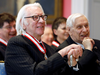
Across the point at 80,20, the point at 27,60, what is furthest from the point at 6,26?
the point at 27,60

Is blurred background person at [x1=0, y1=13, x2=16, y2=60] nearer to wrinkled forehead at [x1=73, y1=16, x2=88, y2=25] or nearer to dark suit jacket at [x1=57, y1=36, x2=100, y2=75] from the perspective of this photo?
wrinkled forehead at [x1=73, y1=16, x2=88, y2=25]

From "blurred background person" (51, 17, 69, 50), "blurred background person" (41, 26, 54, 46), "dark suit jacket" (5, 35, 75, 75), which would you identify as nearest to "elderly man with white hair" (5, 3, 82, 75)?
"dark suit jacket" (5, 35, 75, 75)

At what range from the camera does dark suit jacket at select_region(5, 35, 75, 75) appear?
182 cm

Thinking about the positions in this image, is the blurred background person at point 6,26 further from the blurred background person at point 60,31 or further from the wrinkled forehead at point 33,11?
the wrinkled forehead at point 33,11

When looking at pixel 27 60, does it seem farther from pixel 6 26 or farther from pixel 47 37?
pixel 47 37

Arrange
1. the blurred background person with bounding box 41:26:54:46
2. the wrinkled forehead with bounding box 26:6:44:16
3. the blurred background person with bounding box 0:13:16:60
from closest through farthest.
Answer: the wrinkled forehead with bounding box 26:6:44:16 < the blurred background person with bounding box 0:13:16:60 < the blurred background person with bounding box 41:26:54:46

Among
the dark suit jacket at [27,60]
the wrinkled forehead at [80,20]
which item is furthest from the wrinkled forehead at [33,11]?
the wrinkled forehead at [80,20]

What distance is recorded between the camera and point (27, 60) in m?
1.88

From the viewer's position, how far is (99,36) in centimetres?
510

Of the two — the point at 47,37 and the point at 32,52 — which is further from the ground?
the point at 32,52

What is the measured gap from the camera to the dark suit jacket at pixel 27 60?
1824 mm

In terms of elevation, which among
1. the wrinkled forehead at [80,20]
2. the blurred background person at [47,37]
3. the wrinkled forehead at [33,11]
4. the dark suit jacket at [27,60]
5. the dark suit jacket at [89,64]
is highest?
the wrinkled forehead at [33,11]

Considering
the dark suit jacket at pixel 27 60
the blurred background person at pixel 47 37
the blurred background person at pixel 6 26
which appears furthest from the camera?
the blurred background person at pixel 47 37

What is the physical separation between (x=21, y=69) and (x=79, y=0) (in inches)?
134
